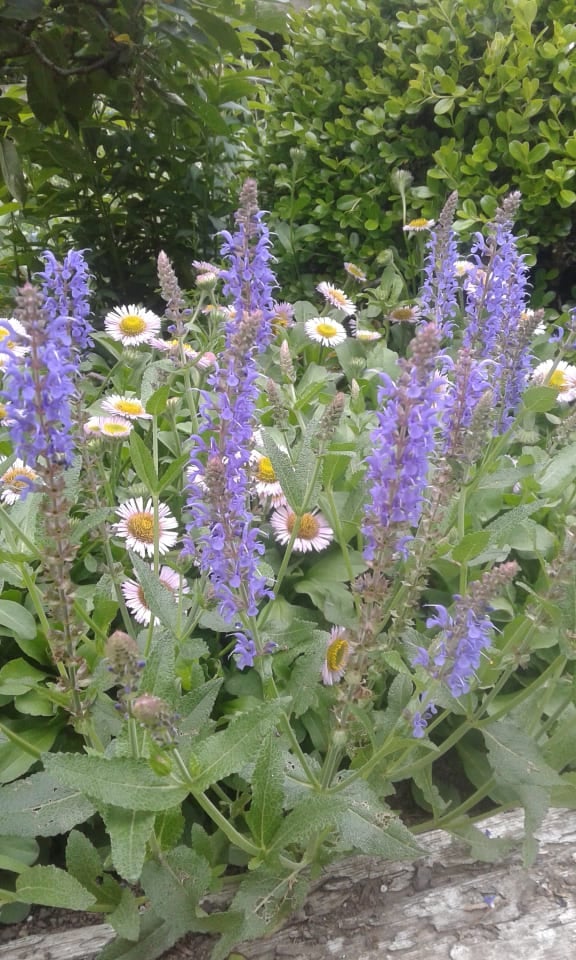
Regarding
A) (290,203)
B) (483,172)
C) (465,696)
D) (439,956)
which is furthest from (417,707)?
(290,203)

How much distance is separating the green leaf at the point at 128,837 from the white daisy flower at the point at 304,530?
929 millimetres

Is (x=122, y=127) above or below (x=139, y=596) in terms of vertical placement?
above

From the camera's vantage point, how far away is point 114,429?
76.0 inches

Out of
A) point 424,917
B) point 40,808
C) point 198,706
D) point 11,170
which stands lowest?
point 424,917

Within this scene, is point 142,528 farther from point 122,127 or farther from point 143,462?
point 122,127

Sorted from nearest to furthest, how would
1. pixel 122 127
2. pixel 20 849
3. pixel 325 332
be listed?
1. pixel 20 849
2. pixel 325 332
3. pixel 122 127

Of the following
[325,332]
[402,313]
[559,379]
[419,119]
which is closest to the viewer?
[559,379]

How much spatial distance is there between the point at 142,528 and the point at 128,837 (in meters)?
0.98

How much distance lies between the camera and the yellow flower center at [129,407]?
2.11 meters

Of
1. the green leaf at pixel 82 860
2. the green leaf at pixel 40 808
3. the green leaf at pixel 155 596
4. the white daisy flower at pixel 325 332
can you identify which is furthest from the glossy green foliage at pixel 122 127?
the green leaf at pixel 82 860

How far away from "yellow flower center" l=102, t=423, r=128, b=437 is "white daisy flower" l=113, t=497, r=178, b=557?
19 cm

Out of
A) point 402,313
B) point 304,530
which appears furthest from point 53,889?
point 402,313

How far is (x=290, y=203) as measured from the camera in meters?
3.95

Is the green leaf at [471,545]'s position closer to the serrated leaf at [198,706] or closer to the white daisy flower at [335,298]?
the serrated leaf at [198,706]
